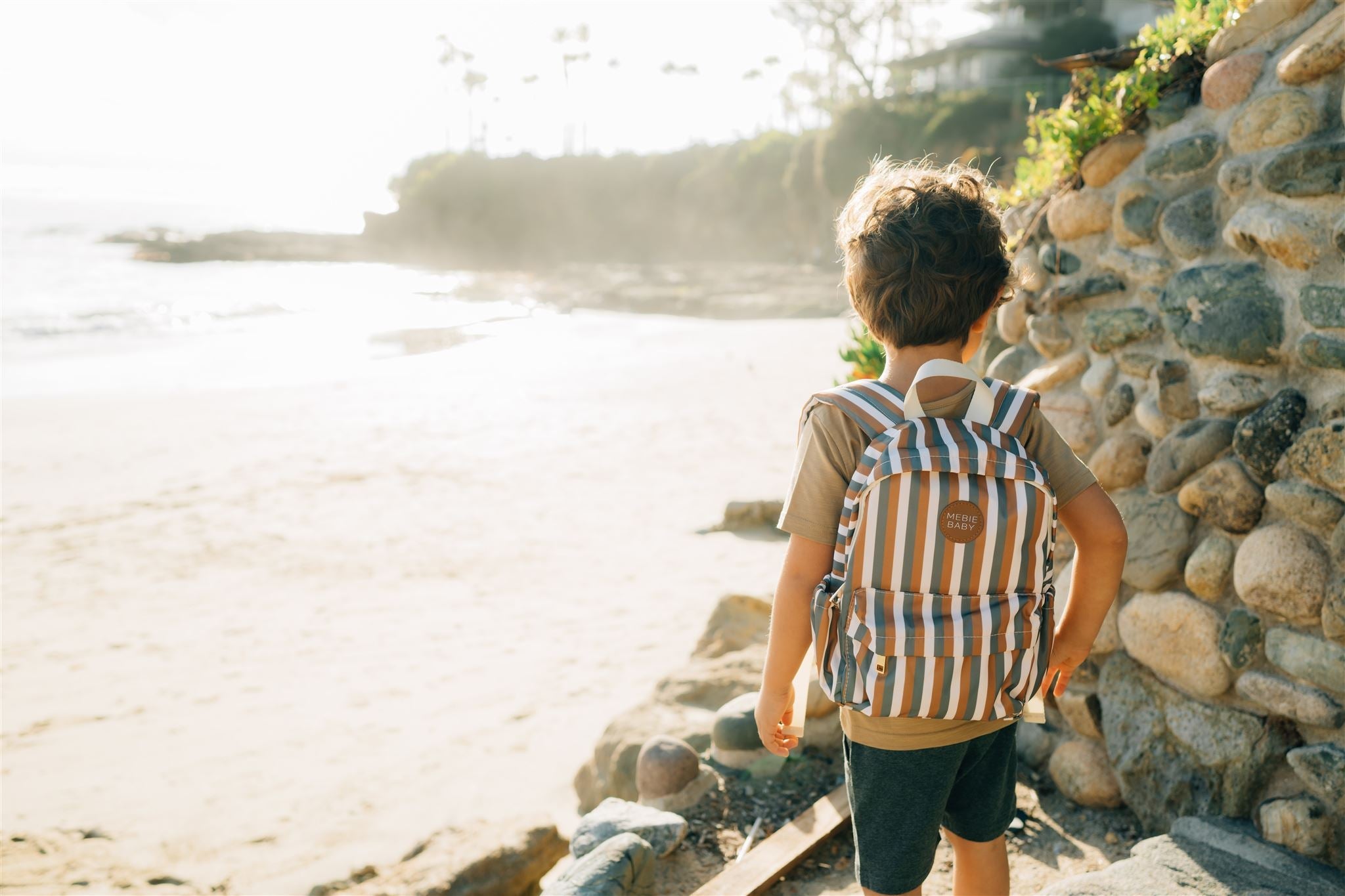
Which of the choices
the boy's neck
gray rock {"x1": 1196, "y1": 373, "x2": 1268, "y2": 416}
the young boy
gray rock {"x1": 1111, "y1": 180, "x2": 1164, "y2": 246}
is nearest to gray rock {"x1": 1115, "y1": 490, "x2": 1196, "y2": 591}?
gray rock {"x1": 1196, "y1": 373, "x2": 1268, "y2": 416}

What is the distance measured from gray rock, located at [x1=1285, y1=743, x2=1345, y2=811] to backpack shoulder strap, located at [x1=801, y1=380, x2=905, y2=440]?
158 centimetres

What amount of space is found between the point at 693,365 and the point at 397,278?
3200 centimetres

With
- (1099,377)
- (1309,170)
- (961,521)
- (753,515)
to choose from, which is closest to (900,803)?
(961,521)

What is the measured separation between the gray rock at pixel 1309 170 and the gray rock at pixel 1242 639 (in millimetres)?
1149

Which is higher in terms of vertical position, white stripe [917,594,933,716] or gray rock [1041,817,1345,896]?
white stripe [917,594,933,716]

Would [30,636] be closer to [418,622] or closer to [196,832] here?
[418,622]

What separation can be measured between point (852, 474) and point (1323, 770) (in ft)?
5.23

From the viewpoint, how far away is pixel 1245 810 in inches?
101

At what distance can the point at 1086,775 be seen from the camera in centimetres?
300

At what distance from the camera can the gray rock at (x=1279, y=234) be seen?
8.25 ft

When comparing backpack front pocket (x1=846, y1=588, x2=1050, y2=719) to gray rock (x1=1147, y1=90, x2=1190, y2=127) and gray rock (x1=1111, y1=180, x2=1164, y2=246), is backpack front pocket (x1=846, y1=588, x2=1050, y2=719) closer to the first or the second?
gray rock (x1=1111, y1=180, x2=1164, y2=246)

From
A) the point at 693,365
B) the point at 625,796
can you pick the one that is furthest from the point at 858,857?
the point at 693,365

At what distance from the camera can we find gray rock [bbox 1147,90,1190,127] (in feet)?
10.1

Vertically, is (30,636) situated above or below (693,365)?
below
